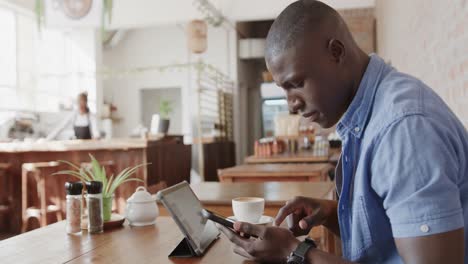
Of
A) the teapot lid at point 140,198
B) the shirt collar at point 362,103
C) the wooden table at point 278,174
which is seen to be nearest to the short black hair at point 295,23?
the shirt collar at point 362,103

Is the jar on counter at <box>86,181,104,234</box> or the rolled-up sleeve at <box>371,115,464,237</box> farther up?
the rolled-up sleeve at <box>371,115,464,237</box>

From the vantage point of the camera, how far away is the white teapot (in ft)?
5.17

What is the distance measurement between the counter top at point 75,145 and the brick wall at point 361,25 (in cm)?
446

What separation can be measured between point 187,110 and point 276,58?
925 cm

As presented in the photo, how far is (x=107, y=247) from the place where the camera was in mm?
1296

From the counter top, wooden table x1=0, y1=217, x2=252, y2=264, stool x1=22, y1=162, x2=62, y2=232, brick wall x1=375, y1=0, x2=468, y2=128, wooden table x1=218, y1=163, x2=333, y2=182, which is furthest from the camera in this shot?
the counter top

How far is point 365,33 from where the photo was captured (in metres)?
7.56

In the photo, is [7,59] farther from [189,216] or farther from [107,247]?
[189,216]

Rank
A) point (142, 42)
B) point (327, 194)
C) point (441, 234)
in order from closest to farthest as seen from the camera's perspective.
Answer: point (441, 234) → point (327, 194) → point (142, 42)

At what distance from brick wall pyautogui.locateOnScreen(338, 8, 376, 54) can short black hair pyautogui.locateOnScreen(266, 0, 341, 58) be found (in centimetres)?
676

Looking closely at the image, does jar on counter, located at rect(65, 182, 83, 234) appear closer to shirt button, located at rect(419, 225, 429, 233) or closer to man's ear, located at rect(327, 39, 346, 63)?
man's ear, located at rect(327, 39, 346, 63)

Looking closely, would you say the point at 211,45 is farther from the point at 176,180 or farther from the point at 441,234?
the point at 441,234

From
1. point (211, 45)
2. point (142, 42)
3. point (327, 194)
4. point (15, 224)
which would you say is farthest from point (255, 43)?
point (327, 194)

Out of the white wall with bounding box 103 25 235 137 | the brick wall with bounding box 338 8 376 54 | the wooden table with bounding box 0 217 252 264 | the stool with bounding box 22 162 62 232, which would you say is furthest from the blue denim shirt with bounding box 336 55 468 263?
the white wall with bounding box 103 25 235 137
